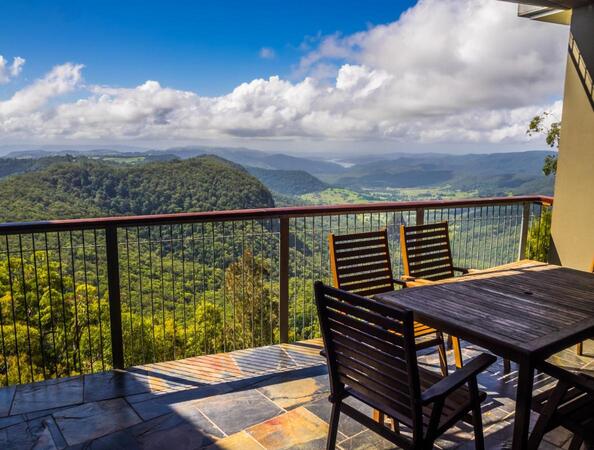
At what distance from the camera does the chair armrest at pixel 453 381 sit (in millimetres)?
1729

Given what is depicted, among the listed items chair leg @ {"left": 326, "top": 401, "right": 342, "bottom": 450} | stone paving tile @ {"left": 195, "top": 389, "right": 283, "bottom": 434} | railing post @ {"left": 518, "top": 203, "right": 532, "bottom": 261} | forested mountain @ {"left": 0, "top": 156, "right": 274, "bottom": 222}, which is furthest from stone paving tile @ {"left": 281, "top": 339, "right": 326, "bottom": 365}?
forested mountain @ {"left": 0, "top": 156, "right": 274, "bottom": 222}

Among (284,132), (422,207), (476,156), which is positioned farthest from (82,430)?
(284,132)

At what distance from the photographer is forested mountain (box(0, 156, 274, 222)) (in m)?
10.1

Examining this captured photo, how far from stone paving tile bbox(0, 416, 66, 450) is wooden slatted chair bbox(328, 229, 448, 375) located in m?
1.96

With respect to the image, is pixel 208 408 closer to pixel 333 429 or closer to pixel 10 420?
pixel 333 429

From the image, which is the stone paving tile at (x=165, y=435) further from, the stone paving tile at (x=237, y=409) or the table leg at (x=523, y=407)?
the table leg at (x=523, y=407)

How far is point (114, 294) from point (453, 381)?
2.74 m

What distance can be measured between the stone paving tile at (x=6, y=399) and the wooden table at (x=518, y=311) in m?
2.52

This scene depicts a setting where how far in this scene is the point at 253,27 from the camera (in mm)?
21969

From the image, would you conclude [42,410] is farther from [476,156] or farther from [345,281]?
[476,156]

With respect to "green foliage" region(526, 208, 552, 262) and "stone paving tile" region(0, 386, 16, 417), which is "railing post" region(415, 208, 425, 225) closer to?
"green foliage" region(526, 208, 552, 262)

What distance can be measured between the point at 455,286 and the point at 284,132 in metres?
54.2

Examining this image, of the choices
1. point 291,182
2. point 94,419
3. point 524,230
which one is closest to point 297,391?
point 94,419

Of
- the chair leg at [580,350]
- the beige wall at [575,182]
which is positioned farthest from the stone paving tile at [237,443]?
the beige wall at [575,182]
